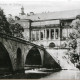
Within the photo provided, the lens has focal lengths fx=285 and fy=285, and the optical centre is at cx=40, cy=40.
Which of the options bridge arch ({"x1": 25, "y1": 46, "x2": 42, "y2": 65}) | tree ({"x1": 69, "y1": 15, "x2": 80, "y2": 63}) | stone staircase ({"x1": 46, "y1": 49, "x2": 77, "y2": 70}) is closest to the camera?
tree ({"x1": 69, "y1": 15, "x2": 80, "y2": 63})

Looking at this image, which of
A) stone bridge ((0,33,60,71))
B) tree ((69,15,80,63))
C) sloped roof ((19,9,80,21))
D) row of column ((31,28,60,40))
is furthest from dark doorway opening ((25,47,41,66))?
sloped roof ((19,9,80,21))

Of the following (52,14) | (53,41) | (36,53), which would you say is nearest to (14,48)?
(36,53)

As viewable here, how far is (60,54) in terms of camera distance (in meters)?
20.6

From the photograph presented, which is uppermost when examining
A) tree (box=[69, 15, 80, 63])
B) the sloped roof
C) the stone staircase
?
the sloped roof

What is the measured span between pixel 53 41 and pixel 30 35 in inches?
87.2

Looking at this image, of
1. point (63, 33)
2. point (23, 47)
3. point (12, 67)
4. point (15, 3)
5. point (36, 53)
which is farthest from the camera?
point (63, 33)

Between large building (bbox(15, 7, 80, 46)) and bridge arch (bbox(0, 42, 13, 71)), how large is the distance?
11.9 meters

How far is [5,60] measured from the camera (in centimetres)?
1294

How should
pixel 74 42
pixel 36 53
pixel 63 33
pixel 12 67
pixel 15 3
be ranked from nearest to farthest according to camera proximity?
pixel 15 3 → pixel 12 67 → pixel 74 42 → pixel 36 53 → pixel 63 33

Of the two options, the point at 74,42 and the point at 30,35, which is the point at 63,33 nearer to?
the point at 30,35

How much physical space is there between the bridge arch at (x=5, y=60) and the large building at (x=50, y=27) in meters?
11.9

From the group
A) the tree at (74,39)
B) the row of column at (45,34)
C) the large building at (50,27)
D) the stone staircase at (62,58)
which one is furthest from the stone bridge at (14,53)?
the row of column at (45,34)

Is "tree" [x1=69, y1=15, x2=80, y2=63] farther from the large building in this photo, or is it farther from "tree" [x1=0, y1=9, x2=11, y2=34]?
the large building

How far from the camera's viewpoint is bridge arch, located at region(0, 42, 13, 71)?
489 inches
